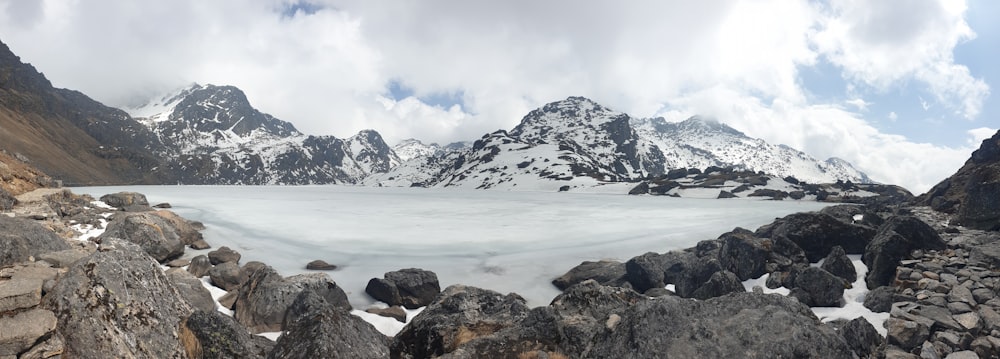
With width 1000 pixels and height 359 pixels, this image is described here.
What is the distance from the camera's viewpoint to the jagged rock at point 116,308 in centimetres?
629

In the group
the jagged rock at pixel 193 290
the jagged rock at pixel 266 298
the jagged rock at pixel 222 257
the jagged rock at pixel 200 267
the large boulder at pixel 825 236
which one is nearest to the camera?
the jagged rock at pixel 266 298

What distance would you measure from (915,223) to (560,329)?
1720cm

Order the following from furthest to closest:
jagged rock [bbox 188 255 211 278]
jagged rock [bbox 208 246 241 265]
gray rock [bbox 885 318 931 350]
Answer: jagged rock [bbox 208 246 241 265], jagged rock [bbox 188 255 211 278], gray rock [bbox 885 318 931 350]

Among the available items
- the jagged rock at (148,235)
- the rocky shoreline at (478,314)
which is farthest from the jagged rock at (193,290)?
the jagged rock at (148,235)

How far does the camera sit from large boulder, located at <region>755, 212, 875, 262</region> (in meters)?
18.4

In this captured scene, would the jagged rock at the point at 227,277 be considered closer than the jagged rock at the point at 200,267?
Yes

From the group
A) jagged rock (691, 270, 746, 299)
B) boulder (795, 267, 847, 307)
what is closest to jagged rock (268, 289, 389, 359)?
jagged rock (691, 270, 746, 299)

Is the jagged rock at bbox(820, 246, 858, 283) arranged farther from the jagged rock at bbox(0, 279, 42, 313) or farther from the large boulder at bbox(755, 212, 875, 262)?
the jagged rock at bbox(0, 279, 42, 313)

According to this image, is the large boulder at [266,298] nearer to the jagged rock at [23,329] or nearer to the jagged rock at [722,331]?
the jagged rock at [23,329]

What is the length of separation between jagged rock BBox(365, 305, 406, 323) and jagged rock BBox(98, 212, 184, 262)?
958 cm

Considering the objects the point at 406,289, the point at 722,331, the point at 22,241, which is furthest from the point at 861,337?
the point at 22,241

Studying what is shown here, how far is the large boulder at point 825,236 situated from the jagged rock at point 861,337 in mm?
10280

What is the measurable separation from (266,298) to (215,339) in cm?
504

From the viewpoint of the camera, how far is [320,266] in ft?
70.2
